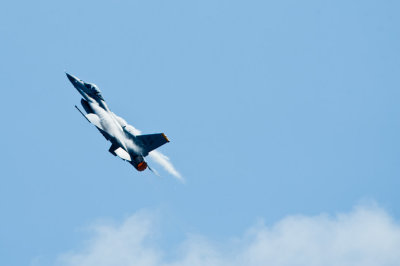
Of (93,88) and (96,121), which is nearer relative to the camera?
(96,121)

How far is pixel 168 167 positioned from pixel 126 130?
4694 mm

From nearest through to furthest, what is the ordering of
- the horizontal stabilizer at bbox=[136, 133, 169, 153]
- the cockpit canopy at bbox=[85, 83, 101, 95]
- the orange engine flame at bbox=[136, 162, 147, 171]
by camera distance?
the horizontal stabilizer at bbox=[136, 133, 169, 153] < the orange engine flame at bbox=[136, 162, 147, 171] < the cockpit canopy at bbox=[85, 83, 101, 95]

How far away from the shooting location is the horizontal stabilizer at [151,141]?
5181cm

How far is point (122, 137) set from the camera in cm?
5228

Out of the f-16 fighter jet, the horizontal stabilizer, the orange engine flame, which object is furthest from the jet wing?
the orange engine flame

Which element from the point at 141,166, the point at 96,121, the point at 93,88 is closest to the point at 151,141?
the point at 141,166

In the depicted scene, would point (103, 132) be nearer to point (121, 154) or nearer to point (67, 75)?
point (121, 154)

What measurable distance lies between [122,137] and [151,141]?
240 centimetres

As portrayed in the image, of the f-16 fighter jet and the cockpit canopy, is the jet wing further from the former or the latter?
the cockpit canopy

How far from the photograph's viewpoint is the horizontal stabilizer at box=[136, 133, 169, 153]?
5181 cm

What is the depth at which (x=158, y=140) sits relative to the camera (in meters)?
51.9

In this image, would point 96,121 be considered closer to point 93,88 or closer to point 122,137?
point 122,137

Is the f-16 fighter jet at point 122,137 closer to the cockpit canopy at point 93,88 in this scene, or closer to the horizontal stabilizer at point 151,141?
the horizontal stabilizer at point 151,141

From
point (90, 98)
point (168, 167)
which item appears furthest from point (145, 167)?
point (90, 98)
